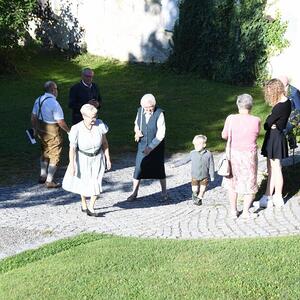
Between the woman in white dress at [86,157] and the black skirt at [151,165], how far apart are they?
3.07 feet

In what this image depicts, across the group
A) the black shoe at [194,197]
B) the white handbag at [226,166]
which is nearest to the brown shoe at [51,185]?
the black shoe at [194,197]

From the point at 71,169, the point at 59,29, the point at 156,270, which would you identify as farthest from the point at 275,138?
the point at 59,29

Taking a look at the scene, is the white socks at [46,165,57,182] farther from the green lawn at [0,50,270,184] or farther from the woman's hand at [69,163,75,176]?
the woman's hand at [69,163,75,176]

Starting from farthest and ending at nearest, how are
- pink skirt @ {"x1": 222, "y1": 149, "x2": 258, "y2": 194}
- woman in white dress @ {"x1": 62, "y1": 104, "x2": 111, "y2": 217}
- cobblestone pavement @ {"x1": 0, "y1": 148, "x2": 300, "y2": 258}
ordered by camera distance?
woman in white dress @ {"x1": 62, "y1": 104, "x2": 111, "y2": 217}
pink skirt @ {"x1": 222, "y1": 149, "x2": 258, "y2": 194}
cobblestone pavement @ {"x1": 0, "y1": 148, "x2": 300, "y2": 258}

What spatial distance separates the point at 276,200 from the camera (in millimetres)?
9047

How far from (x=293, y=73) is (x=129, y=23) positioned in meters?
7.19

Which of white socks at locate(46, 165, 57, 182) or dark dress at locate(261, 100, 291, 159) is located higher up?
dark dress at locate(261, 100, 291, 159)

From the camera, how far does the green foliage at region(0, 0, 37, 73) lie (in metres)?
22.1

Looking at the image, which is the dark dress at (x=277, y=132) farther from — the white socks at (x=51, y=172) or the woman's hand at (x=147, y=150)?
the white socks at (x=51, y=172)

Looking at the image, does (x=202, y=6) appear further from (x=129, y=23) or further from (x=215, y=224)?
(x=215, y=224)

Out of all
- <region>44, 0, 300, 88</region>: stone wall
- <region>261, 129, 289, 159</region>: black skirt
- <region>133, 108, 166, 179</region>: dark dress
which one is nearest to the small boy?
<region>133, 108, 166, 179</region>: dark dress

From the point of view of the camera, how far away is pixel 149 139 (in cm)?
957

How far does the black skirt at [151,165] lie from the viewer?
977 centimetres

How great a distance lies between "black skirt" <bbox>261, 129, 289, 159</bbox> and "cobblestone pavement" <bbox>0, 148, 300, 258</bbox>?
706 mm
